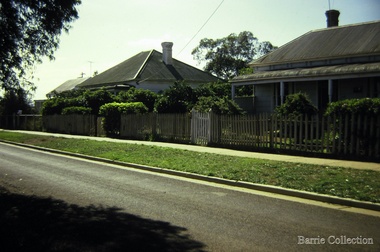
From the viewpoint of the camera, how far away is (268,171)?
9688 mm

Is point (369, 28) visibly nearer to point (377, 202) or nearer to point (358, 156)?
point (358, 156)

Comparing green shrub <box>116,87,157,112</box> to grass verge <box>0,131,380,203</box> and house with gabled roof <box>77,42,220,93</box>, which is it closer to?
house with gabled roof <box>77,42,220,93</box>

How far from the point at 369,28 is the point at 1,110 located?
127 ft

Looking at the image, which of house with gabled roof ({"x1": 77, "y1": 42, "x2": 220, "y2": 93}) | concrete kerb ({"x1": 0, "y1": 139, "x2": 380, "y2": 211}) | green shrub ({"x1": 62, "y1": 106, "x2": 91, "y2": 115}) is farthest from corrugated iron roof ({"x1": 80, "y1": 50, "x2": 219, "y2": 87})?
concrete kerb ({"x1": 0, "y1": 139, "x2": 380, "y2": 211})

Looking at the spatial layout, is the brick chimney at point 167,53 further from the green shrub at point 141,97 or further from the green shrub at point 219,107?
the green shrub at point 219,107

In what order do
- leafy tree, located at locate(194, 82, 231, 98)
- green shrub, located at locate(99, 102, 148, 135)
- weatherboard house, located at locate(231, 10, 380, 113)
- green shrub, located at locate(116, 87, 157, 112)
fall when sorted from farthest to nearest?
green shrub, located at locate(116, 87, 157, 112), leafy tree, located at locate(194, 82, 231, 98), green shrub, located at locate(99, 102, 148, 135), weatherboard house, located at locate(231, 10, 380, 113)

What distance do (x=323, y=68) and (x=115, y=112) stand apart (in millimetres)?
12766

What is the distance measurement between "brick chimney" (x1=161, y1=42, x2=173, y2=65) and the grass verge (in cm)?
2526

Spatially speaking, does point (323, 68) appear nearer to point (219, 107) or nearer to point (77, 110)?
point (219, 107)

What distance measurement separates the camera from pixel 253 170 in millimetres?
9875

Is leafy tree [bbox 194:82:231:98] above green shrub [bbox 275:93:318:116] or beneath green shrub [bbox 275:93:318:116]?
above

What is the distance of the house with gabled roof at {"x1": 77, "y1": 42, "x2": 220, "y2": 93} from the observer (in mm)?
34500

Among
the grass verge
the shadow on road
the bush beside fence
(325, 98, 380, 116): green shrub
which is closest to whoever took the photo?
the shadow on road

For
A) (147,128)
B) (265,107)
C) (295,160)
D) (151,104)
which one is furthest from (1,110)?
(295,160)
